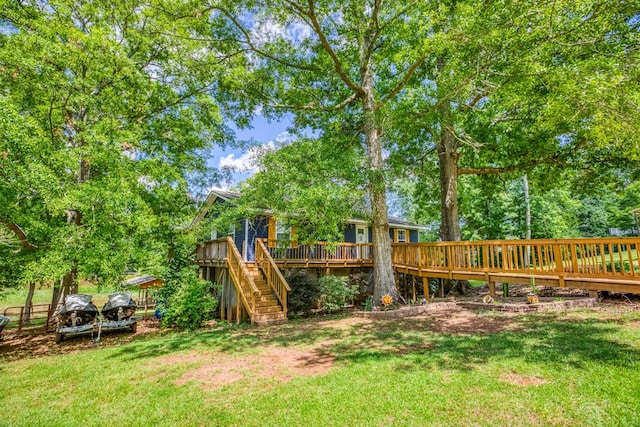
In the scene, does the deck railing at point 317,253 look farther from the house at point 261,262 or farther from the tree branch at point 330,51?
the tree branch at point 330,51

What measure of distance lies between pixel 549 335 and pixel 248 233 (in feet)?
38.3

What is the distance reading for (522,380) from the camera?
408 centimetres

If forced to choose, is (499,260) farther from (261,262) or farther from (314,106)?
(314,106)

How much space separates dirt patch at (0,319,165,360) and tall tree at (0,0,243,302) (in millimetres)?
1838

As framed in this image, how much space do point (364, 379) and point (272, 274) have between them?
7291mm

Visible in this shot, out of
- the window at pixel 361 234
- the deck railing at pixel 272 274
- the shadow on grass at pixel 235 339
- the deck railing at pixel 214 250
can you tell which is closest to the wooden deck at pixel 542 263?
the shadow on grass at pixel 235 339

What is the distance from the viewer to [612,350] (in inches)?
190

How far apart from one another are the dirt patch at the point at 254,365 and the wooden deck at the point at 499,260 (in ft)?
16.0

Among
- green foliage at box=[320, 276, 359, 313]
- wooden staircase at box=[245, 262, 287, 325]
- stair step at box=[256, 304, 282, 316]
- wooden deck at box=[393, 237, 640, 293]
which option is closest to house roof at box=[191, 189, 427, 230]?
green foliage at box=[320, 276, 359, 313]

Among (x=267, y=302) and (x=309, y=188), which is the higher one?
(x=309, y=188)

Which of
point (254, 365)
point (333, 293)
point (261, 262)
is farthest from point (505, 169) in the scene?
point (254, 365)

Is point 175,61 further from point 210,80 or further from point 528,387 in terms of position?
point 528,387

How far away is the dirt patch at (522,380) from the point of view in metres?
3.95

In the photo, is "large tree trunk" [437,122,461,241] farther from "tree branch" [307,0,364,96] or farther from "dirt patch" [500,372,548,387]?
"dirt patch" [500,372,548,387]
